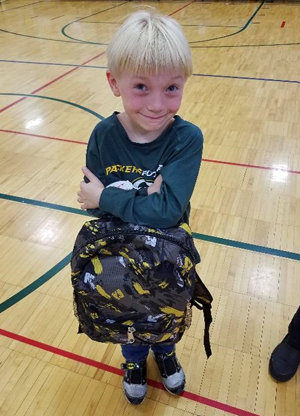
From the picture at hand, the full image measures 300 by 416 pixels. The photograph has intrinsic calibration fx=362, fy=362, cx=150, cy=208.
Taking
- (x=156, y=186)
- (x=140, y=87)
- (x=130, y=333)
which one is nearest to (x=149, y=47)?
(x=140, y=87)

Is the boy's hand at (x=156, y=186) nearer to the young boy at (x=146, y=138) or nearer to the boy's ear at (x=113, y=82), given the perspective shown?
the young boy at (x=146, y=138)

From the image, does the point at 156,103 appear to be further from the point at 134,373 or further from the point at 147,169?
the point at 134,373

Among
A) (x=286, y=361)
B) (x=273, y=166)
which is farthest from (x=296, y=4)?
(x=286, y=361)

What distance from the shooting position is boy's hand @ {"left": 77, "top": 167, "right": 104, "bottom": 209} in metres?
1.05

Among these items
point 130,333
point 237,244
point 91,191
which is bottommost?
point 237,244

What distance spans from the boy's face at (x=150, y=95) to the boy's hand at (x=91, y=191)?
0.71 ft

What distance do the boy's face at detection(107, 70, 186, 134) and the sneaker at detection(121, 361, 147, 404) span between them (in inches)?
39.8

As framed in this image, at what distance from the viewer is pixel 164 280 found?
1023 millimetres

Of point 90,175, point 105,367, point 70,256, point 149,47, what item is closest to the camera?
point 149,47

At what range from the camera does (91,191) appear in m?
1.06

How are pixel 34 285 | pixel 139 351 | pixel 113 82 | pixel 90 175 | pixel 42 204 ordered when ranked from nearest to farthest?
1. pixel 113 82
2. pixel 90 175
3. pixel 139 351
4. pixel 34 285
5. pixel 42 204

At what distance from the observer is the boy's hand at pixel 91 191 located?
1.05 meters

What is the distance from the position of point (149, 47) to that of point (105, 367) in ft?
4.40

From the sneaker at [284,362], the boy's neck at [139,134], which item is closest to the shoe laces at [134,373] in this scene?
the sneaker at [284,362]
